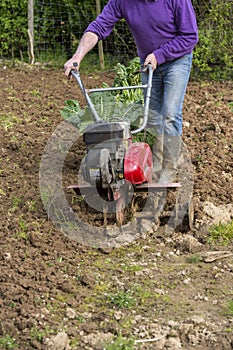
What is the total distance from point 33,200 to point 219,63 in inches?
248

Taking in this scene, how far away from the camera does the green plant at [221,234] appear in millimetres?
5550

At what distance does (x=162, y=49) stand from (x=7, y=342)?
2.96 meters

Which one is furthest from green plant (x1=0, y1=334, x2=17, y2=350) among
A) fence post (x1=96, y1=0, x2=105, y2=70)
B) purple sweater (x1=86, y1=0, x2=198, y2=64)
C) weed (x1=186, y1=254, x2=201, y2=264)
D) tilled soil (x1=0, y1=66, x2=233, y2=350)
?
fence post (x1=96, y1=0, x2=105, y2=70)

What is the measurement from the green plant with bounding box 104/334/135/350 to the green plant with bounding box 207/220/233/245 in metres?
1.80

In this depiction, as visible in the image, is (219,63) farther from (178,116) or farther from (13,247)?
(13,247)

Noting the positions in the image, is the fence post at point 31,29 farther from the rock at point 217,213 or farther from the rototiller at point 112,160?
the rototiller at point 112,160

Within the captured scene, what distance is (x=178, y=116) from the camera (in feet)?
19.9

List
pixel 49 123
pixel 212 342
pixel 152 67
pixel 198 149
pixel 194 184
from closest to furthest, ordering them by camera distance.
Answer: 1. pixel 212 342
2. pixel 152 67
3. pixel 194 184
4. pixel 198 149
5. pixel 49 123

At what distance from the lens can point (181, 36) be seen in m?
5.82

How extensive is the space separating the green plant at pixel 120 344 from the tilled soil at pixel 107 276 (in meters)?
0.02

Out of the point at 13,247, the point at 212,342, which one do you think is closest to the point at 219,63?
the point at 13,247

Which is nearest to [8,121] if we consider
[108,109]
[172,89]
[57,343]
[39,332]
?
[108,109]

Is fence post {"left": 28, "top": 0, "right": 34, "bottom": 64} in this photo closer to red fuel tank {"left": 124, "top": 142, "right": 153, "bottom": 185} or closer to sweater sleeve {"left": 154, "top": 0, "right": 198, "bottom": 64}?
sweater sleeve {"left": 154, "top": 0, "right": 198, "bottom": 64}

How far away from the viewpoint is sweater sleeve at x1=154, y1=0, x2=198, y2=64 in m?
5.75
